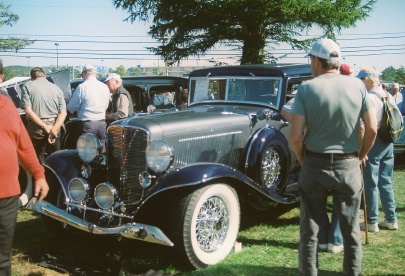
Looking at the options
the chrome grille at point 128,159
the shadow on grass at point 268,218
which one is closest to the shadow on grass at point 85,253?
the chrome grille at point 128,159

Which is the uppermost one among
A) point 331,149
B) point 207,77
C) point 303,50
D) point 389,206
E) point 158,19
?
point 158,19

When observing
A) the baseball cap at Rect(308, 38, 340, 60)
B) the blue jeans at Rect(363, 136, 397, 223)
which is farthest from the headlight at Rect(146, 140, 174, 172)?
the blue jeans at Rect(363, 136, 397, 223)

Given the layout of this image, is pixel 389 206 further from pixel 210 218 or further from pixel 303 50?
pixel 303 50

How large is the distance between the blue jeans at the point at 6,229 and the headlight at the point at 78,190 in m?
1.38

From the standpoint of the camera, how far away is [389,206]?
14.4 ft

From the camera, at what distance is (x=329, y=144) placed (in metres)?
2.74

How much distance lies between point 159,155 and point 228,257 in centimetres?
116

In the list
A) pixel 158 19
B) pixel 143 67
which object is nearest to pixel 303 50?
pixel 158 19

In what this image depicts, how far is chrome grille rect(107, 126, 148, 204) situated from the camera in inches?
148

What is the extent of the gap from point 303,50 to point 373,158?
49.3 ft

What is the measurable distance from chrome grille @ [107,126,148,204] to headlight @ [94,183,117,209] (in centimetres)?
21

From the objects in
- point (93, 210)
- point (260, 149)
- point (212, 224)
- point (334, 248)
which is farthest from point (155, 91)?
point (334, 248)

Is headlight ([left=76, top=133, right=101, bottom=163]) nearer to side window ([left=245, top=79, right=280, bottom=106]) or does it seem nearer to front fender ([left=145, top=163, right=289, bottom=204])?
front fender ([left=145, top=163, right=289, bottom=204])

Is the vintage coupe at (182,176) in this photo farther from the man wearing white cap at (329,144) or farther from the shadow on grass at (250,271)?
the man wearing white cap at (329,144)
